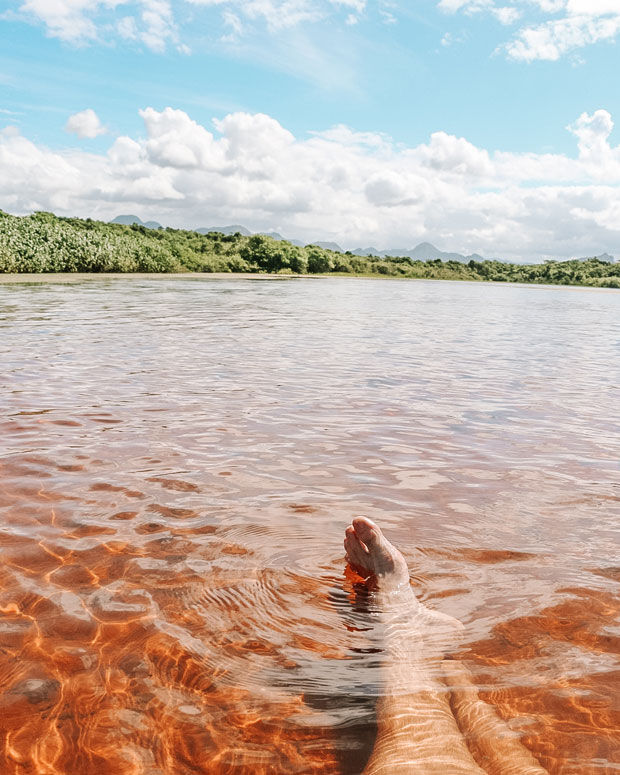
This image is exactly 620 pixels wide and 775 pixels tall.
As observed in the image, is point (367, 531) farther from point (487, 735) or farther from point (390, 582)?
point (487, 735)

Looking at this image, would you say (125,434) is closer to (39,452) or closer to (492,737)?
(39,452)

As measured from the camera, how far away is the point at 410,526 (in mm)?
3805

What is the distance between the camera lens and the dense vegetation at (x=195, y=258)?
43.8m

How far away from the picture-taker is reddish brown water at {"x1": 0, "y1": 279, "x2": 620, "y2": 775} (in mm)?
2170

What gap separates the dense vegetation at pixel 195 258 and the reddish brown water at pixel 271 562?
40.2 metres

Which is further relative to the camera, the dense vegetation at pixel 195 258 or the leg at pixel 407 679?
the dense vegetation at pixel 195 258

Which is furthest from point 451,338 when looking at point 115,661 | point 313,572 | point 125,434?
point 115,661

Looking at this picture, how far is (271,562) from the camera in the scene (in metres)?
3.29

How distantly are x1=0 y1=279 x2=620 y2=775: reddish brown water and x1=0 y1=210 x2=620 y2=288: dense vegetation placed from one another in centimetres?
4024

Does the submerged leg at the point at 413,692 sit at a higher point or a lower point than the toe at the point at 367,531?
lower

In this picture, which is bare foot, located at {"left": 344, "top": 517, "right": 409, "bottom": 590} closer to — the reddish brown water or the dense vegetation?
the reddish brown water

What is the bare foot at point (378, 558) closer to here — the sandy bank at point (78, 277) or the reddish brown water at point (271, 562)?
the reddish brown water at point (271, 562)

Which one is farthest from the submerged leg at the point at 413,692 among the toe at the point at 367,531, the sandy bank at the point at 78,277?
the sandy bank at the point at 78,277

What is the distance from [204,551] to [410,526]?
1308 mm
